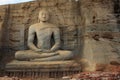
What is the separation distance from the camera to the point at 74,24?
1008cm

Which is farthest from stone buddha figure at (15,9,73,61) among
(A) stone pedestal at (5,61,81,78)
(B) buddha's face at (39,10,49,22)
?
(A) stone pedestal at (5,61,81,78)

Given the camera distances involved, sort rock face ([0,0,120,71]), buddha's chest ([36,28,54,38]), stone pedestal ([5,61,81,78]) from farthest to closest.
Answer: buddha's chest ([36,28,54,38])
rock face ([0,0,120,71])
stone pedestal ([5,61,81,78])

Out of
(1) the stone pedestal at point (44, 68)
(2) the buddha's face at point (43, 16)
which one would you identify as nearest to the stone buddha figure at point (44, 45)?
(2) the buddha's face at point (43, 16)

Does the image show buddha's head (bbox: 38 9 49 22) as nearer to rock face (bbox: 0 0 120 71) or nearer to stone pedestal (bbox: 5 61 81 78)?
rock face (bbox: 0 0 120 71)

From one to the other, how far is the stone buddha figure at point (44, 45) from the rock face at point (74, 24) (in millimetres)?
307

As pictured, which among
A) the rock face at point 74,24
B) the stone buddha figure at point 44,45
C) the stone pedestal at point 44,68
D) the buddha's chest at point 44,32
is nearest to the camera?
the stone pedestal at point 44,68

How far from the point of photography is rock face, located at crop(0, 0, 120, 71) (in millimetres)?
9219

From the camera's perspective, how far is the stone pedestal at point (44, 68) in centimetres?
904

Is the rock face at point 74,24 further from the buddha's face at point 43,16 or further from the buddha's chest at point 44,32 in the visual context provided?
the buddha's chest at point 44,32

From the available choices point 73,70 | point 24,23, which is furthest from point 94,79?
point 24,23

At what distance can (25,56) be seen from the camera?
9344mm

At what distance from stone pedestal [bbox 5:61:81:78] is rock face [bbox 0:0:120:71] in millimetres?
656

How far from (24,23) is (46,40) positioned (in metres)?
1.00

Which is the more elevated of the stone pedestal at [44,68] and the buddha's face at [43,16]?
the buddha's face at [43,16]
